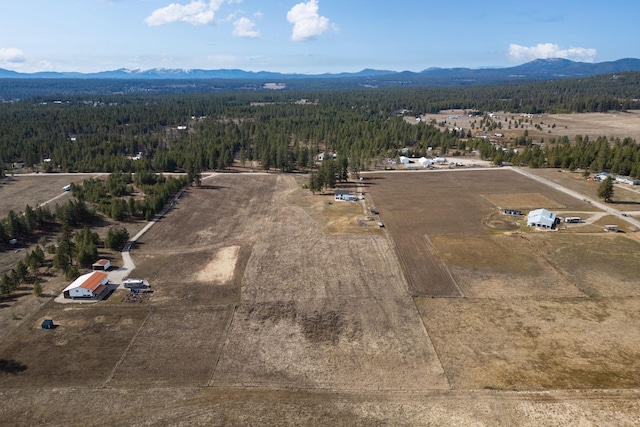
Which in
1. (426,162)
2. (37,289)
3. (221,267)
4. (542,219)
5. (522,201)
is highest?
(426,162)

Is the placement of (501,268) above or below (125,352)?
above

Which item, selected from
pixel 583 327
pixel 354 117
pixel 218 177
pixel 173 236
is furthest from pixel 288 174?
pixel 354 117

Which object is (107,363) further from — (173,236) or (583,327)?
(583,327)

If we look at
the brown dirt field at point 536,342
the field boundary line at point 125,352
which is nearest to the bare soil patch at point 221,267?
the field boundary line at point 125,352

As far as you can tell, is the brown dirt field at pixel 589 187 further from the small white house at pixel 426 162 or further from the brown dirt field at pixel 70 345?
the brown dirt field at pixel 70 345

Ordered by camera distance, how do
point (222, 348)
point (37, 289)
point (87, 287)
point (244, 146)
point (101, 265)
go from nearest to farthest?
point (222, 348) < point (87, 287) < point (37, 289) < point (101, 265) < point (244, 146)

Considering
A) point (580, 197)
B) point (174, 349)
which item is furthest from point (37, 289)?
point (580, 197)

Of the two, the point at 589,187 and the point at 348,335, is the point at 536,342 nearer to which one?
the point at 348,335

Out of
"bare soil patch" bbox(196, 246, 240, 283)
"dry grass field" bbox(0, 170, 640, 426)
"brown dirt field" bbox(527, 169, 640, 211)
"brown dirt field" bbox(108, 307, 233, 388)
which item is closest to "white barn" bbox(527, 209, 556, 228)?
"dry grass field" bbox(0, 170, 640, 426)

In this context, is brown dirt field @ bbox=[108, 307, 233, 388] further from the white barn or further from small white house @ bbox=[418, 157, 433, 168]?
small white house @ bbox=[418, 157, 433, 168]
